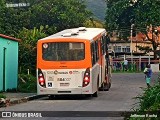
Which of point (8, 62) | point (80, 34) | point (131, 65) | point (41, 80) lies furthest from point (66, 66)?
point (131, 65)

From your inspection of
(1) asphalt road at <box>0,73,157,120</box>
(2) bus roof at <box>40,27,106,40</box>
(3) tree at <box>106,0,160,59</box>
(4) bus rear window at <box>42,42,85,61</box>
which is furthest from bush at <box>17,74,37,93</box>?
(3) tree at <box>106,0,160,59</box>

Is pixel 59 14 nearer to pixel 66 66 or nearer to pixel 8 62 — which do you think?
pixel 8 62

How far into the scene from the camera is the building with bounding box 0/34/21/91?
2828cm

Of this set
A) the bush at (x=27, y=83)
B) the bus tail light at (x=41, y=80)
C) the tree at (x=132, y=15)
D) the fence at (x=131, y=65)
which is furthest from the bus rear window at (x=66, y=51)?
the fence at (x=131, y=65)

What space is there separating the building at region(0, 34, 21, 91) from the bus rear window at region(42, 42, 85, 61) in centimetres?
421

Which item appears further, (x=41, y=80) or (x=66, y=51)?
(x=66, y=51)

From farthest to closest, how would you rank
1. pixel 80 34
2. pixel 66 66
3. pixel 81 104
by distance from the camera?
pixel 80 34, pixel 66 66, pixel 81 104

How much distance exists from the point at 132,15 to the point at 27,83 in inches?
1471

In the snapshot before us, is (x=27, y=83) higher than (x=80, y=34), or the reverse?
(x=80, y=34)

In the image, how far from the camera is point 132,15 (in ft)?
222

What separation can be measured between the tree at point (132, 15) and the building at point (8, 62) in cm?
3403

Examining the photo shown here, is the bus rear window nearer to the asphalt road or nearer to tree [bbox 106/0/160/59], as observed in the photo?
the asphalt road

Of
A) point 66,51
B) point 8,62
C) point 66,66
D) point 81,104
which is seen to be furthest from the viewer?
point 8,62

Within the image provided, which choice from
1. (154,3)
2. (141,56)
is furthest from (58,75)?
(141,56)
